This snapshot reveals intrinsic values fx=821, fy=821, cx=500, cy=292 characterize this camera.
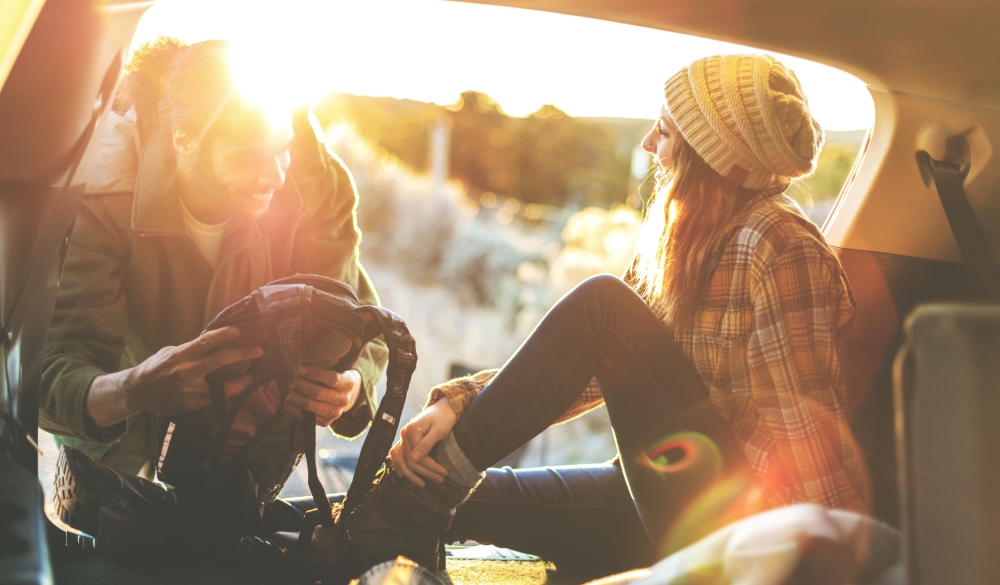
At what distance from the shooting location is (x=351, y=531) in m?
1.71

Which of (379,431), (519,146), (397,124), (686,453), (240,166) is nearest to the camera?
(686,453)

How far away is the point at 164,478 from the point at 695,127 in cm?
137

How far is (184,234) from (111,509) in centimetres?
69

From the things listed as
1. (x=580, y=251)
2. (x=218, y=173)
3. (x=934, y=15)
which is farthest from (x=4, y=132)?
(x=580, y=251)

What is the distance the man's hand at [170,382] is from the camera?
168 centimetres

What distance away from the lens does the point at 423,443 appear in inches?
66.2

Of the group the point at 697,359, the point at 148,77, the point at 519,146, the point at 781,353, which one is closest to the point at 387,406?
the point at 697,359

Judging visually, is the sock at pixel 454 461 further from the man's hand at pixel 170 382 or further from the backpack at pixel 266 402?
the man's hand at pixel 170 382

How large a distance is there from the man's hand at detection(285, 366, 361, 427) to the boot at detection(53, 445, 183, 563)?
1.13 ft

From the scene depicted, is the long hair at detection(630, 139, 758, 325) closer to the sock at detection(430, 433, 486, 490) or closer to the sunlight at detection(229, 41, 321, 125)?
the sock at detection(430, 433, 486, 490)

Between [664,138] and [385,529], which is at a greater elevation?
[664,138]

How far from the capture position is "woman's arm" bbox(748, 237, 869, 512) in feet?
4.90

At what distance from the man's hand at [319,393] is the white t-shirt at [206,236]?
1.56 feet

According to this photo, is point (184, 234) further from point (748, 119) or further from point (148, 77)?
point (748, 119)
